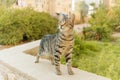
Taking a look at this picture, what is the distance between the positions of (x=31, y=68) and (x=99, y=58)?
4.87 ft

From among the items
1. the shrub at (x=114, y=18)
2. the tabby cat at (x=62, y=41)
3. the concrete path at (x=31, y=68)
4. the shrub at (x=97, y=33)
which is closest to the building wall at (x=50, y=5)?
the shrub at (x=114, y=18)

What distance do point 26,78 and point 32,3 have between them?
212 inches

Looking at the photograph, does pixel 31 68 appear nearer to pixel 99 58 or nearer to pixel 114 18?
pixel 99 58

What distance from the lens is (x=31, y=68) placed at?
309 centimetres

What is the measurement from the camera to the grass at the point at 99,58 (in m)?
3.49

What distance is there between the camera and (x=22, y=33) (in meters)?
5.17

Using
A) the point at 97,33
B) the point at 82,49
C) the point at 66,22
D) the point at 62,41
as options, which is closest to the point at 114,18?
the point at 97,33

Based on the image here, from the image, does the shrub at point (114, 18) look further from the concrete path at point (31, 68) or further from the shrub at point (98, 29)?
the concrete path at point (31, 68)

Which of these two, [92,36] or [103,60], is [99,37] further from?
[103,60]

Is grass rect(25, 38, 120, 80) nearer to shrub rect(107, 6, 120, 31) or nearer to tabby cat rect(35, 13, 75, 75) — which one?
tabby cat rect(35, 13, 75, 75)

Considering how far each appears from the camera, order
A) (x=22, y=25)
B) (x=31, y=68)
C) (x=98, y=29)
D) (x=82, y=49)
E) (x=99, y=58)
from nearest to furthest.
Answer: (x=31, y=68)
(x=99, y=58)
(x=82, y=49)
(x=22, y=25)
(x=98, y=29)

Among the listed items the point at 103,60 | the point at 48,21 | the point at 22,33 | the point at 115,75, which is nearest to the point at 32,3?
the point at 48,21

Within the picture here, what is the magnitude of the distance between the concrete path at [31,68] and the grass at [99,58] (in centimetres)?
43

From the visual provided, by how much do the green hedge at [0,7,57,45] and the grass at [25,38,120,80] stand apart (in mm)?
1034
